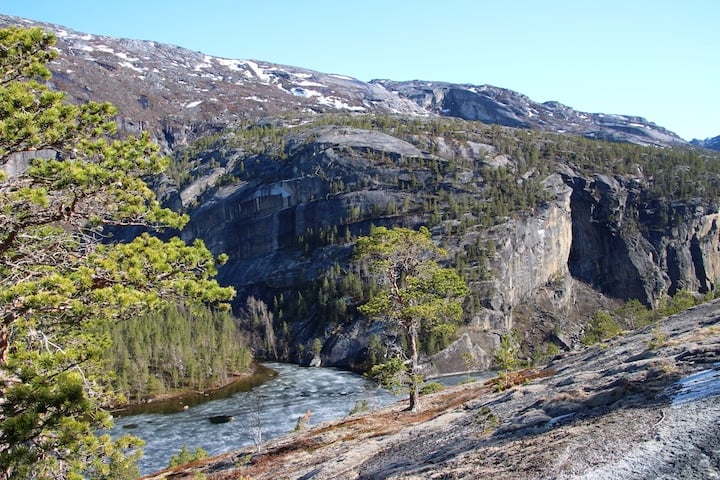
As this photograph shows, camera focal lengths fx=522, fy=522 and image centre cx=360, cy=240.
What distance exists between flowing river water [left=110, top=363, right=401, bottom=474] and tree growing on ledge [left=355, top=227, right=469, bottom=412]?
833 inches

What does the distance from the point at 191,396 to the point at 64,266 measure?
85464mm

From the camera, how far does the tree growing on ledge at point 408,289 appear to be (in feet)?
91.7

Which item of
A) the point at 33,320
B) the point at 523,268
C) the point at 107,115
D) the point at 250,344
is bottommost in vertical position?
the point at 250,344

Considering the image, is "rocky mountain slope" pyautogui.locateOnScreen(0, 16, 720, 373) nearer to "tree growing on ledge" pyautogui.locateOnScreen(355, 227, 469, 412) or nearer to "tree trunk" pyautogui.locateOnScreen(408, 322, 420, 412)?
"tree trunk" pyautogui.locateOnScreen(408, 322, 420, 412)

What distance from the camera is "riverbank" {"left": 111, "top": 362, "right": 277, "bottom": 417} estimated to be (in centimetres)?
Result: 8006

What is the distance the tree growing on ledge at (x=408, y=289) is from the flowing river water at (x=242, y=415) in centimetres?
2116

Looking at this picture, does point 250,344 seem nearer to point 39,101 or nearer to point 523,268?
point 523,268

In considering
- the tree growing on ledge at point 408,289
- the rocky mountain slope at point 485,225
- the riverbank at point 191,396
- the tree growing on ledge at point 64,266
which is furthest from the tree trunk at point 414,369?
the rocky mountain slope at point 485,225

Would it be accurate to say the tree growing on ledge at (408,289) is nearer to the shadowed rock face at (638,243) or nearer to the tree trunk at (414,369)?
the tree trunk at (414,369)

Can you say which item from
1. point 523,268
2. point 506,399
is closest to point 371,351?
point 523,268

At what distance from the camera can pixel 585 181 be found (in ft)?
598

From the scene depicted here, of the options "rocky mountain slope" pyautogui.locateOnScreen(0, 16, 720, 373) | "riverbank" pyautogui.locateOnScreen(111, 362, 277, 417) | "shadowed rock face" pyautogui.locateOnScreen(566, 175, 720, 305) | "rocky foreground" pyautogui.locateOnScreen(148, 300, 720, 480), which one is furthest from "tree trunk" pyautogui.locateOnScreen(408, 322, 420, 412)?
"shadowed rock face" pyautogui.locateOnScreen(566, 175, 720, 305)

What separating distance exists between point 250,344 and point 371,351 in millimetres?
42261

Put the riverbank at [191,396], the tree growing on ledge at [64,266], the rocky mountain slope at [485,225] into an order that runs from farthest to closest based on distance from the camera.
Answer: the rocky mountain slope at [485,225] < the riverbank at [191,396] < the tree growing on ledge at [64,266]
